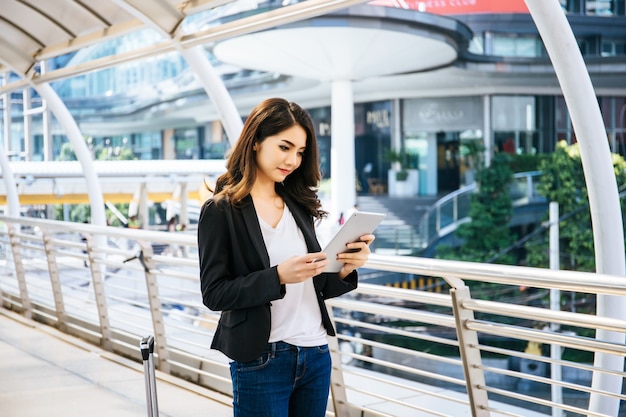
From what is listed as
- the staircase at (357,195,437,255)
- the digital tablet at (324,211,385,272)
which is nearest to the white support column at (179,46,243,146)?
the digital tablet at (324,211,385,272)

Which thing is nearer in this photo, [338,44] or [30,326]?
[30,326]

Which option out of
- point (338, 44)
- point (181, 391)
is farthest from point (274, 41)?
point (181, 391)

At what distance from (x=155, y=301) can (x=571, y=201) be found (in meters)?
24.7

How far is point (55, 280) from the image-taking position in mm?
7383

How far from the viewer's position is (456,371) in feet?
70.7

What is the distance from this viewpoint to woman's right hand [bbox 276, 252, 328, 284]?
86.8 inches

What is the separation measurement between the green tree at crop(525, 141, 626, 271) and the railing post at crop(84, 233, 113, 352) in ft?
76.7

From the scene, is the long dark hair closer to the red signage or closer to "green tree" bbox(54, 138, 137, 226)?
the red signage

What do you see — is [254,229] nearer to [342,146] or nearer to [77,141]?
[77,141]

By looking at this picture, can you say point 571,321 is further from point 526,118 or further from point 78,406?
point 526,118

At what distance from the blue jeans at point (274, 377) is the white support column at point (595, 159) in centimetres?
224

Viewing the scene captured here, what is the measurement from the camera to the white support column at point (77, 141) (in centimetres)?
928

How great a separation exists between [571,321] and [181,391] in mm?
2922

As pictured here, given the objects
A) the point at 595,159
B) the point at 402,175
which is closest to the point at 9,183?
the point at 595,159
